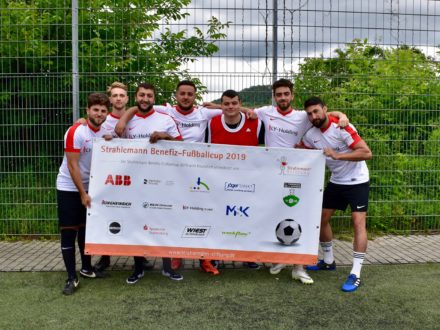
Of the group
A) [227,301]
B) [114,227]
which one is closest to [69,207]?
[114,227]

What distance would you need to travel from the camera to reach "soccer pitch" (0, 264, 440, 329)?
3756 mm

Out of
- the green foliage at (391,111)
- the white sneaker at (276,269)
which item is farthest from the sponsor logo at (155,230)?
the green foliage at (391,111)

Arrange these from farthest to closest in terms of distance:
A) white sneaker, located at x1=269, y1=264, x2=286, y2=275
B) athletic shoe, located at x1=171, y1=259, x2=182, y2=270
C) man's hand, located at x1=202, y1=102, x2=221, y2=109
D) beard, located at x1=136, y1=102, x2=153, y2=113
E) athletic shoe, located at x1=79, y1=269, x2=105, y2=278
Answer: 1. man's hand, located at x1=202, y1=102, x2=221, y2=109
2. athletic shoe, located at x1=171, y1=259, x2=182, y2=270
3. white sneaker, located at x1=269, y1=264, x2=286, y2=275
4. athletic shoe, located at x1=79, y1=269, x2=105, y2=278
5. beard, located at x1=136, y1=102, x2=153, y2=113

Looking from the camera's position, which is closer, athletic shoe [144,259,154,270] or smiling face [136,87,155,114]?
smiling face [136,87,155,114]

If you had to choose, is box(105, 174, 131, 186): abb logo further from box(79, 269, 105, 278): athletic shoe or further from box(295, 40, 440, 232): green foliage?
box(295, 40, 440, 232): green foliage

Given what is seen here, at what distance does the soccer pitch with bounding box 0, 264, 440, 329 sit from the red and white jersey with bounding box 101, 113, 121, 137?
156 cm

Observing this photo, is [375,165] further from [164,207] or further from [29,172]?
[29,172]

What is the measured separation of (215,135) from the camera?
4.83 m

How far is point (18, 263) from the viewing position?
5316 millimetres

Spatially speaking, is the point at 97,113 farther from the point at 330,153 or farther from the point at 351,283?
the point at 351,283

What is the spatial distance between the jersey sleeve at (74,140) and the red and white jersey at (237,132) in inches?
53.4

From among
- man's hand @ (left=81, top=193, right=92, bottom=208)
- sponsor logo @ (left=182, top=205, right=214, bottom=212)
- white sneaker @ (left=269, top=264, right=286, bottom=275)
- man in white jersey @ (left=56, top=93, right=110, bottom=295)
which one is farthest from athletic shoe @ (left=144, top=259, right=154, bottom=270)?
white sneaker @ (left=269, top=264, right=286, bottom=275)

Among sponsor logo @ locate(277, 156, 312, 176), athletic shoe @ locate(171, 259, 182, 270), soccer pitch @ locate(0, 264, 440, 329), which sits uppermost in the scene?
sponsor logo @ locate(277, 156, 312, 176)

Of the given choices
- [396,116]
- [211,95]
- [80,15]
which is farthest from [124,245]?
[396,116]
